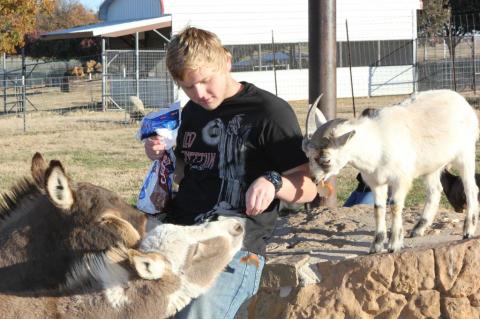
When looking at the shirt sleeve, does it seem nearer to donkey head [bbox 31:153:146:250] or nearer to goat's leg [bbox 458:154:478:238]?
donkey head [bbox 31:153:146:250]

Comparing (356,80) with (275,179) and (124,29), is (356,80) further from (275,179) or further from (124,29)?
(275,179)

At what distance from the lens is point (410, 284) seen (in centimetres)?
436

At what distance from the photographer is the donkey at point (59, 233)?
310 cm

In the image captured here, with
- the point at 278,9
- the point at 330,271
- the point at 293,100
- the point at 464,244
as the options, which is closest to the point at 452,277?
the point at 464,244

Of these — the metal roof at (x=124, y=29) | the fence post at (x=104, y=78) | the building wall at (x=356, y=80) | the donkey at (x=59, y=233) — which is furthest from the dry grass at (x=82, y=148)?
the building wall at (x=356, y=80)

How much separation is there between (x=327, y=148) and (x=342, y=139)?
0.13m

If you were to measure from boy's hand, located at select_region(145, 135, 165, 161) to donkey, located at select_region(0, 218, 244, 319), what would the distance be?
913mm

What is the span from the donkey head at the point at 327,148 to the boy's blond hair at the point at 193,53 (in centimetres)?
100

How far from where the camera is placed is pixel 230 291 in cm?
321

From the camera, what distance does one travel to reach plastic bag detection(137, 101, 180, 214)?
3.76m

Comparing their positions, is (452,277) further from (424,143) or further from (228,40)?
(228,40)

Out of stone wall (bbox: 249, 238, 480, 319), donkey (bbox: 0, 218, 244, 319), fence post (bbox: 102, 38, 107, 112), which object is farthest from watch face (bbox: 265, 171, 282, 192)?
fence post (bbox: 102, 38, 107, 112)

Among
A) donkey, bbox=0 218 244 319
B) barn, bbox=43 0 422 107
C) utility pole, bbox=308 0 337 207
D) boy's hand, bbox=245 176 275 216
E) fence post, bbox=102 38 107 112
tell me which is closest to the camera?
donkey, bbox=0 218 244 319

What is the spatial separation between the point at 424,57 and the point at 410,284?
981 inches
